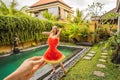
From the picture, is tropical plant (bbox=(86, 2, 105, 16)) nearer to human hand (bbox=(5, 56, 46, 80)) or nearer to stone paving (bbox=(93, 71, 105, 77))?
stone paving (bbox=(93, 71, 105, 77))

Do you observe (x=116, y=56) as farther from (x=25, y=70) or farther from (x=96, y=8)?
(x=96, y=8)

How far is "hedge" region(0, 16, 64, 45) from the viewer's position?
761cm

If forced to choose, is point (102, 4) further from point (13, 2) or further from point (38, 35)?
point (13, 2)

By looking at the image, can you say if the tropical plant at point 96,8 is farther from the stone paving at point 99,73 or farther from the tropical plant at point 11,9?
the stone paving at point 99,73

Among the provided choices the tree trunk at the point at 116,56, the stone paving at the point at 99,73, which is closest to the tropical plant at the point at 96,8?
the tree trunk at the point at 116,56

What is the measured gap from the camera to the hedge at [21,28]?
7609 mm

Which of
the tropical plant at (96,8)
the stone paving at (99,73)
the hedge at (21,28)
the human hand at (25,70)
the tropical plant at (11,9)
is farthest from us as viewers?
the tropical plant at (96,8)

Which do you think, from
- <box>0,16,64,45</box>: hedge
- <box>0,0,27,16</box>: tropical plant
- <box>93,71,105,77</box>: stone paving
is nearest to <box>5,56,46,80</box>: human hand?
<box>93,71,105,77</box>: stone paving

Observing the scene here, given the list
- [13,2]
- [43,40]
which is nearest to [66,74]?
[43,40]

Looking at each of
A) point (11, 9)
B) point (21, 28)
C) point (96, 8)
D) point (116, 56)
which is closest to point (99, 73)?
point (116, 56)

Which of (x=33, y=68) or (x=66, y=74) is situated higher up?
(x=33, y=68)

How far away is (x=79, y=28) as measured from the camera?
→ 11156 mm

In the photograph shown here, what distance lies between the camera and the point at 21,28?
8844 millimetres

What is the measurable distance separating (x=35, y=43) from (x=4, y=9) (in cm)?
418
